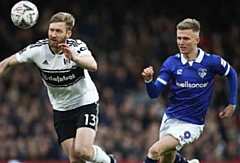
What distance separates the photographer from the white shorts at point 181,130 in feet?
29.3

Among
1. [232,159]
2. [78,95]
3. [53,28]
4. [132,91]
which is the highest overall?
[53,28]

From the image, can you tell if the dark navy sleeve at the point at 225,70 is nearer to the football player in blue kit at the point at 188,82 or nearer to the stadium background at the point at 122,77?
the football player in blue kit at the point at 188,82

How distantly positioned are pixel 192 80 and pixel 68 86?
1447mm

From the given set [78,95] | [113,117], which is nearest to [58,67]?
[78,95]

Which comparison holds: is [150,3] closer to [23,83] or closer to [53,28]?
[23,83]

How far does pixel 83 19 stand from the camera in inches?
719

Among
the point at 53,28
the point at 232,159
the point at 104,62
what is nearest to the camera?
the point at 53,28

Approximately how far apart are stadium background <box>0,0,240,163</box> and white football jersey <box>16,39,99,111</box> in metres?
5.73

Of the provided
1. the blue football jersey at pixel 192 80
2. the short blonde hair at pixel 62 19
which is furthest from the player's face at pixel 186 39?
the short blonde hair at pixel 62 19

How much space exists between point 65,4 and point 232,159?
609 centimetres

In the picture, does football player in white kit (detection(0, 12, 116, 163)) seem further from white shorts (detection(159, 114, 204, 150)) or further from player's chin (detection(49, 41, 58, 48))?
white shorts (detection(159, 114, 204, 150))

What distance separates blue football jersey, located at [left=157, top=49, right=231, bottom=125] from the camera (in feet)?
29.6

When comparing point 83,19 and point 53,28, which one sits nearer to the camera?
point 53,28

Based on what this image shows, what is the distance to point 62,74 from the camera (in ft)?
29.3
